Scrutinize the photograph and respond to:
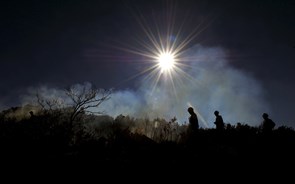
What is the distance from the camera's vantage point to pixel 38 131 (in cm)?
1128

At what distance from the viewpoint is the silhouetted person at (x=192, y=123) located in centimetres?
990

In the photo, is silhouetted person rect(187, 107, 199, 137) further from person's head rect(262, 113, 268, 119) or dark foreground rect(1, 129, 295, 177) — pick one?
person's head rect(262, 113, 268, 119)

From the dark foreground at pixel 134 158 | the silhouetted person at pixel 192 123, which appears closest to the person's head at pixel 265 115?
the dark foreground at pixel 134 158

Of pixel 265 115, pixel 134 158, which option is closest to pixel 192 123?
pixel 265 115

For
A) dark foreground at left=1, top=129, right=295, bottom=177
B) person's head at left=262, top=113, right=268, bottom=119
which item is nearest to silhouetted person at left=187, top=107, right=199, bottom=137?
dark foreground at left=1, top=129, right=295, bottom=177

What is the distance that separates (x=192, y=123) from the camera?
34.1 feet

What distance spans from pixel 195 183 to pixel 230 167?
142 cm

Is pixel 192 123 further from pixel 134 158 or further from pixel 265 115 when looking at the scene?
pixel 134 158

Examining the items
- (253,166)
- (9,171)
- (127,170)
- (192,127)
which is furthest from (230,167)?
(9,171)

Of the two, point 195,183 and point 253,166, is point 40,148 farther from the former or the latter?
point 253,166

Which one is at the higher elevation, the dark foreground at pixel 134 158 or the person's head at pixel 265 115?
the person's head at pixel 265 115

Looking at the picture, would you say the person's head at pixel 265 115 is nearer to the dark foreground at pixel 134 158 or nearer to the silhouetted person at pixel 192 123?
the dark foreground at pixel 134 158

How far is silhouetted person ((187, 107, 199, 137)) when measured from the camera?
990 centimetres

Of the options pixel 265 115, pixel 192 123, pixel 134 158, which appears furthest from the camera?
pixel 265 115
